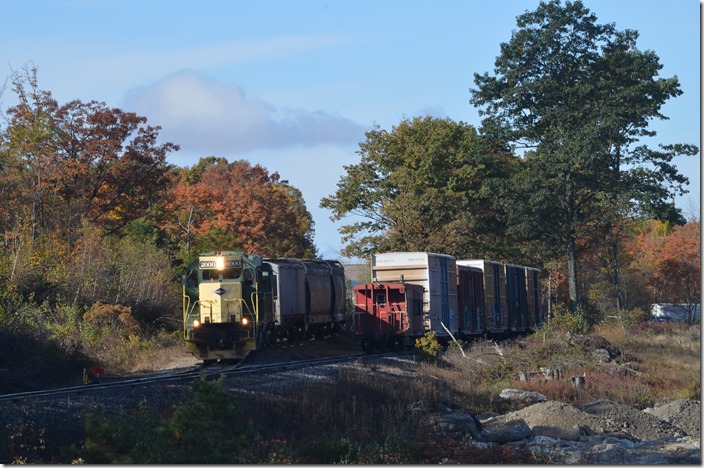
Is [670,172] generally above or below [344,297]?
above

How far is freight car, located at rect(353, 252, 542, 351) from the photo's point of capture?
33.9 metres

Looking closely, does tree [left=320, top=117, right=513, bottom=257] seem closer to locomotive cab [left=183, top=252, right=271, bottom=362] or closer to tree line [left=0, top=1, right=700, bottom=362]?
tree line [left=0, top=1, right=700, bottom=362]

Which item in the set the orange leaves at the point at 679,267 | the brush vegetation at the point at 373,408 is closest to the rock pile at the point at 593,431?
the brush vegetation at the point at 373,408

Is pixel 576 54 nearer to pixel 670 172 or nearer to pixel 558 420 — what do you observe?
pixel 670 172

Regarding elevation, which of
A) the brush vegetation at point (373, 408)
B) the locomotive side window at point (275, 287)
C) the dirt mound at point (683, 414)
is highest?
the locomotive side window at point (275, 287)

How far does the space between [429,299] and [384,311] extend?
6.17ft

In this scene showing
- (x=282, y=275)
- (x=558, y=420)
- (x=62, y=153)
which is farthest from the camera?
(x=62, y=153)

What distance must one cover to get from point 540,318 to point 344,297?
15.1m

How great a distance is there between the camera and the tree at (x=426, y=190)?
53062mm

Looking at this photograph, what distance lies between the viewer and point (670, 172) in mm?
51625

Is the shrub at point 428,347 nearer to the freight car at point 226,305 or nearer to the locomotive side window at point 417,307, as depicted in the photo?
the locomotive side window at point 417,307

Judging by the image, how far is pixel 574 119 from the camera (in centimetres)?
5250

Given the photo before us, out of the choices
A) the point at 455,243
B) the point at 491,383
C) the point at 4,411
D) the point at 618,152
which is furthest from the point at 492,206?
the point at 4,411

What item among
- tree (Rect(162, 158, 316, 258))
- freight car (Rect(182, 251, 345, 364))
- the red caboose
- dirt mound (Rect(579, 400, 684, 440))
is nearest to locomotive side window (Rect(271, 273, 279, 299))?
freight car (Rect(182, 251, 345, 364))
